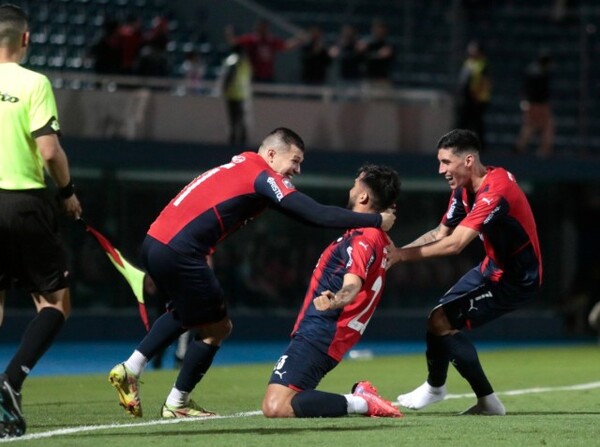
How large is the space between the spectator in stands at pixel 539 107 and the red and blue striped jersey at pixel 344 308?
52.2ft

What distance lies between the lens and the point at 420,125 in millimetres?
24828

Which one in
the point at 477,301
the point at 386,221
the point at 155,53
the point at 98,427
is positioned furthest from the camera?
the point at 155,53

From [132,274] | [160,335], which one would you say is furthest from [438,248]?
[132,274]

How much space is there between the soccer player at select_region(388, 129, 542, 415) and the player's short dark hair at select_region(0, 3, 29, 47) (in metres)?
3.25

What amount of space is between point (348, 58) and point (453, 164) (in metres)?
15.1

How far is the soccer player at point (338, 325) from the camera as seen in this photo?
881cm

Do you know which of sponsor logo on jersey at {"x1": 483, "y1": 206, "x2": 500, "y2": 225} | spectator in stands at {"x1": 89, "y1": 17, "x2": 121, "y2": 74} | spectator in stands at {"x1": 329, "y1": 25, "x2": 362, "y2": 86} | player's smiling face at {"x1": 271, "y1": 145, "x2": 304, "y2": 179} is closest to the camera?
player's smiling face at {"x1": 271, "y1": 145, "x2": 304, "y2": 179}

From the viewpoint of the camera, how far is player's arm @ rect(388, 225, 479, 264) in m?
8.83

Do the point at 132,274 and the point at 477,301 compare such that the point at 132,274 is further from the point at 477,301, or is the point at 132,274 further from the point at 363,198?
the point at 477,301

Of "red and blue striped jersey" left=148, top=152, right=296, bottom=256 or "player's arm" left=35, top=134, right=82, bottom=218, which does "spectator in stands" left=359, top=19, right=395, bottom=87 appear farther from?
"player's arm" left=35, top=134, right=82, bottom=218

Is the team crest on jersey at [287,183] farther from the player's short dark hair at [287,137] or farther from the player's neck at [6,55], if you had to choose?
the player's neck at [6,55]

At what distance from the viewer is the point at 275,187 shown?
826 centimetres

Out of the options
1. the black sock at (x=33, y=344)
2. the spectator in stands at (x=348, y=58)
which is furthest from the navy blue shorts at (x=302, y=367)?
the spectator in stands at (x=348, y=58)

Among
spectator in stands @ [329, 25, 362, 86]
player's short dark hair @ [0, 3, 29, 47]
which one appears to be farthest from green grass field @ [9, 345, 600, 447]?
spectator in stands @ [329, 25, 362, 86]
